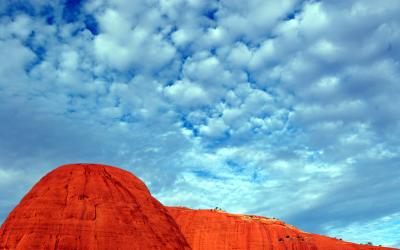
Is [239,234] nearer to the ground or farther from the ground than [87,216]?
farther from the ground

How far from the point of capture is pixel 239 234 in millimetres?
59594

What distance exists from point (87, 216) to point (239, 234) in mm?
32409

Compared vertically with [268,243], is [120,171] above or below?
above

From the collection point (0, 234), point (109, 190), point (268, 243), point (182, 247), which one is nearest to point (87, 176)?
point (109, 190)

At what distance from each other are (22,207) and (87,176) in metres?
6.57

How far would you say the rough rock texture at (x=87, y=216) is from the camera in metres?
31.6

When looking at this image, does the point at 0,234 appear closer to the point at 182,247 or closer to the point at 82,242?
the point at 82,242

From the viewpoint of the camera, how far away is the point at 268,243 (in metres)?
59.8

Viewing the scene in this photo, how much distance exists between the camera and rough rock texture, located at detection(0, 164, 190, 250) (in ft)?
104

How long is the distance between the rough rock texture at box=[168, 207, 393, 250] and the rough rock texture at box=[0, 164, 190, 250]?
19.8m

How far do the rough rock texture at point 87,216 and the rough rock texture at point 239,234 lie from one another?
65.1 feet

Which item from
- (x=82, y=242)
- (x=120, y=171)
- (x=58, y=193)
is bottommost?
(x=82, y=242)

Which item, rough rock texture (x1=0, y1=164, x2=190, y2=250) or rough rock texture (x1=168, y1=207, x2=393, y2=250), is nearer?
rough rock texture (x1=0, y1=164, x2=190, y2=250)

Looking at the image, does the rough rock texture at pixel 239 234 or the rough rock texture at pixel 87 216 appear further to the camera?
the rough rock texture at pixel 239 234
